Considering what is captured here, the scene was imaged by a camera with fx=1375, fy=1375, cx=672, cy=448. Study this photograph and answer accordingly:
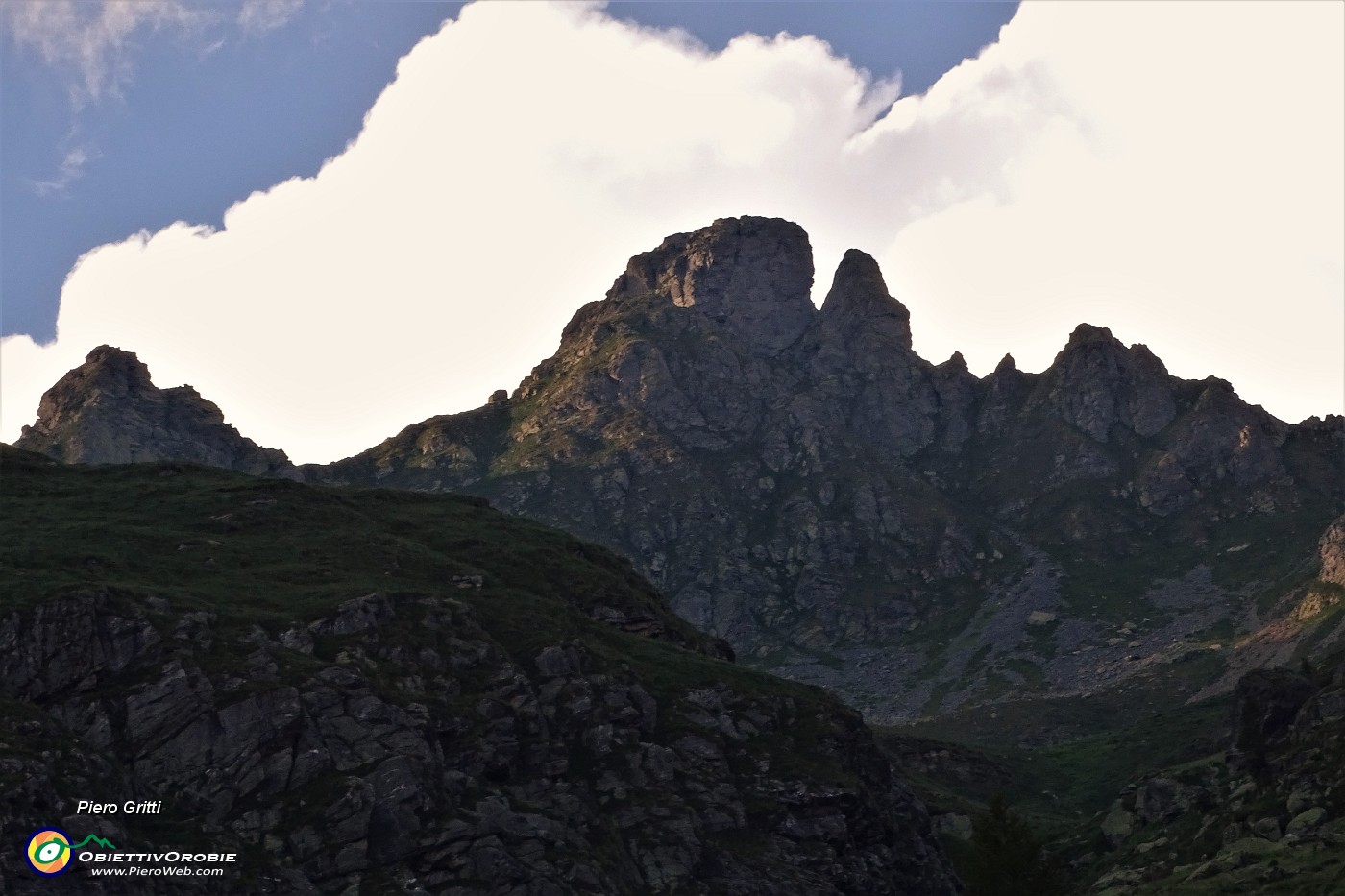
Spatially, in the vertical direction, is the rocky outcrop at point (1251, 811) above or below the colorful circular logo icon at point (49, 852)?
below

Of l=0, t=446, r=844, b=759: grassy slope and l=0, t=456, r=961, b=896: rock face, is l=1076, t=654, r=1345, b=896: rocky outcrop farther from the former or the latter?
l=0, t=446, r=844, b=759: grassy slope

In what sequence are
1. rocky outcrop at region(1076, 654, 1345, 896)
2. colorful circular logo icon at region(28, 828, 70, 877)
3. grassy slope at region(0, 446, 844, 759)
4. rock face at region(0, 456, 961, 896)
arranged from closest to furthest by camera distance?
colorful circular logo icon at region(28, 828, 70, 877), rocky outcrop at region(1076, 654, 1345, 896), rock face at region(0, 456, 961, 896), grassy slope at region(0, 446, 844, 759)

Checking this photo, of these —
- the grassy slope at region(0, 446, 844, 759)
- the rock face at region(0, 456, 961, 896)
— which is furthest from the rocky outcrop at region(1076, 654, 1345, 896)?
the grassy slope at region(0, 446, 844, 759)

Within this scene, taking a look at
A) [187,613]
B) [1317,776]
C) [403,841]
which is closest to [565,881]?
[403,841]

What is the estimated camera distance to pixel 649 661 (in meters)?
181

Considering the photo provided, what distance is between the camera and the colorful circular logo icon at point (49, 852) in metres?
108

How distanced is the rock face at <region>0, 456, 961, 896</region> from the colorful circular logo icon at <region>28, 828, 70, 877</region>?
3.92 feet

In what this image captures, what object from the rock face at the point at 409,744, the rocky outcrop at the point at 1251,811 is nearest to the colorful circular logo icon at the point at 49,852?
the rock face at the point at 409,744

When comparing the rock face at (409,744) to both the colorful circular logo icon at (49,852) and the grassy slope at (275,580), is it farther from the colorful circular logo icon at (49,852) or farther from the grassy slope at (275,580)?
the colorful circular logo icon at (49,852)

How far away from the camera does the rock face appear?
12375 cm

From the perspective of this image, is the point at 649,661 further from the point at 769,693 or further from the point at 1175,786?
the point at 1175,786

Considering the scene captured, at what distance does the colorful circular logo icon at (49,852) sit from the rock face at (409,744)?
1.19 metres

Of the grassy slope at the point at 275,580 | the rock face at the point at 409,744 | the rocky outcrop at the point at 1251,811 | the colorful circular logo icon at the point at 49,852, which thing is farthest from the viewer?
the grassy slope at the point at 275,580

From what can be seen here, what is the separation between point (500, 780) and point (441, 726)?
8537mm
